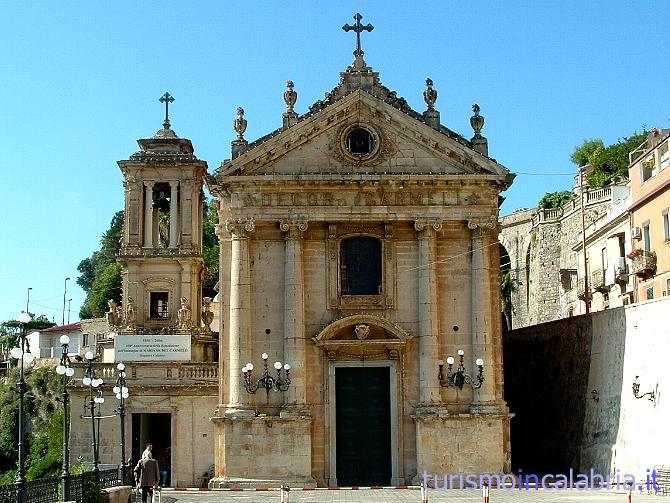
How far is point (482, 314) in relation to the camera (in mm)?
31766

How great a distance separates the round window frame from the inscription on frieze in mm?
1200

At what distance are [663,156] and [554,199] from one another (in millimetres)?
41706

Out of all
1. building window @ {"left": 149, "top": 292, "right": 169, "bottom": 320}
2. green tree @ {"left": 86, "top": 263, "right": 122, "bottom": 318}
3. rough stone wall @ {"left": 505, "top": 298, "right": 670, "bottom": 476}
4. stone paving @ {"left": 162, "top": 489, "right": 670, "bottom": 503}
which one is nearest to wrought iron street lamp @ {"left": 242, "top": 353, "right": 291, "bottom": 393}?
stone paving @ {"left": 162, "top": 489, "right": 670, "bottom": 503}

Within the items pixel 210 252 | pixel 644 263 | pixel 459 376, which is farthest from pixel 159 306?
pixel 210 252

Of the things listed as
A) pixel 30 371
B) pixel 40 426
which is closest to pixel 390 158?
pixel 40 426

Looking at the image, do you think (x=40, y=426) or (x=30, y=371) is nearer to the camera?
(x=40, y=426)

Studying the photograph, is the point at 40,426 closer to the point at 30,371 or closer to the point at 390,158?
the point at 30,371

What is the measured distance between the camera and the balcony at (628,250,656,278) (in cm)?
4150

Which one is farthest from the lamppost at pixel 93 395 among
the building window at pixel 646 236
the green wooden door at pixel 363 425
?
the building window at pixel 646 236

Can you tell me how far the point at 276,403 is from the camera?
31438 millimetres

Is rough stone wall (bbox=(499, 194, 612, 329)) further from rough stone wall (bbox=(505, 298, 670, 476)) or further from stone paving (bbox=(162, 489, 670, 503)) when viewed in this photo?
stone paving (bbox=(162, 489, 670, 503))

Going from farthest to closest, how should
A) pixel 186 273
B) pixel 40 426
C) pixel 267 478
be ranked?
1. pixel 40 426
2. pixel 186 273
3. pixel 267 478

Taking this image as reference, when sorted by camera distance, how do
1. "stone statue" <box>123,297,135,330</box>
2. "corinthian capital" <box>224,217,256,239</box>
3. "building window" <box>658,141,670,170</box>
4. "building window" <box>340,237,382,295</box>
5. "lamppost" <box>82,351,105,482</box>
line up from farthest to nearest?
1. "stone statue" <box>123,297,135,330</box>
2. "building window" <box>658,141,670,170</box>
3. "building window" <box>340,237,382,295</box>
4. "corinthian capital" <box>224,217,256,239</box>
5. "lamppost" <box>82,351,105,482</box>

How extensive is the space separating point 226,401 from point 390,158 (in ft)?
31.9
